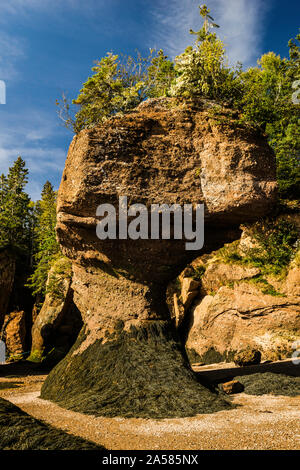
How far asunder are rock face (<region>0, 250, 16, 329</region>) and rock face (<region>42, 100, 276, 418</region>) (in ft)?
34.3

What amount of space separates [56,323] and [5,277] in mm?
5299

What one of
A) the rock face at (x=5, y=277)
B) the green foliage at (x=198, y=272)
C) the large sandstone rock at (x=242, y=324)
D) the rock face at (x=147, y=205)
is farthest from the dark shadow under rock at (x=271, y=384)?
Answer: the rock face at (x=5, y=277)

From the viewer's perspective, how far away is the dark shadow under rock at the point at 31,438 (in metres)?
3.83

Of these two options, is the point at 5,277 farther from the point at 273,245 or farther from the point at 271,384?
the point at 271,384

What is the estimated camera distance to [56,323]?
69.0 ft

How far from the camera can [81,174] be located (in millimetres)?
7109

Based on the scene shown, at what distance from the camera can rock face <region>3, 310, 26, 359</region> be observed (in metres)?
22.9

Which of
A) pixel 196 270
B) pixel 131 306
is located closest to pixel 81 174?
pixel 131 306

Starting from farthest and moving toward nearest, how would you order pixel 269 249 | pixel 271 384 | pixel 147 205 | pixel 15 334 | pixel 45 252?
pixel 45 252 → pixel 15 334 → pixel 269 249 → pixel 271 384 → pixel 147 205

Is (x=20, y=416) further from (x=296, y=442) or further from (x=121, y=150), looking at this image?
(x=121, y=150)

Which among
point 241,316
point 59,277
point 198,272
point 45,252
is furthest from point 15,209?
point 241,316

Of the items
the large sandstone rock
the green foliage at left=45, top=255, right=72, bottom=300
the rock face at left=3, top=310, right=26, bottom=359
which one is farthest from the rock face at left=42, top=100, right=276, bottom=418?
the rock face at left=3, top=310, right=26, bottom=359

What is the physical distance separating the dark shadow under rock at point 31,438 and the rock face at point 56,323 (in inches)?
659

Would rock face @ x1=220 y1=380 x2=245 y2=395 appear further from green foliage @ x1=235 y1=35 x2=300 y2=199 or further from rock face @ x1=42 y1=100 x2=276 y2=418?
green foliage @ x1=235 y1=35 x2=300 y2=199
